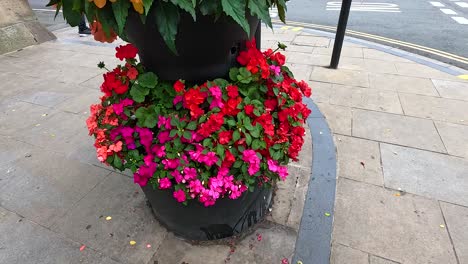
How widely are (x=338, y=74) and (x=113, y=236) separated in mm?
4272

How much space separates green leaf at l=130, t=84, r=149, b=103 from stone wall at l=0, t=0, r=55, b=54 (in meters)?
6.57

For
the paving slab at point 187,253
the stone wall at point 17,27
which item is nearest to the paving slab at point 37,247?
the paving slab at point 187,253

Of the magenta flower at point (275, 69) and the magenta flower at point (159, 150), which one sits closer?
the magenta flower at point (159, 150)

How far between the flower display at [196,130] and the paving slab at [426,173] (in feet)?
4.80

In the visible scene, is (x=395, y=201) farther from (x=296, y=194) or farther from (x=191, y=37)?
(x=191, y=37)

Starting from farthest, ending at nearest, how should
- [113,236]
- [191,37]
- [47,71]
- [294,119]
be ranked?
[47,71]
[113,236]
[294,119]
[191,37]

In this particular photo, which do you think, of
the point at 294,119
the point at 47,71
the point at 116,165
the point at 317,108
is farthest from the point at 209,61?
the point at 47,71

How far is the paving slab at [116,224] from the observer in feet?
7.28

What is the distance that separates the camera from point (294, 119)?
6.48 ft

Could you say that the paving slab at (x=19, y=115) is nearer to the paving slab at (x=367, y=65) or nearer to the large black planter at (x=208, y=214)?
the large black planter at (x=208, y=214)

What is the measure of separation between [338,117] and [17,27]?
7.29 m

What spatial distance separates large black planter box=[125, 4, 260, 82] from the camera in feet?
5.16

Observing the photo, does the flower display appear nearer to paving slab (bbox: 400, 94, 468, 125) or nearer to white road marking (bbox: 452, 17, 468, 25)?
paving slab (bbox: 400, 94, 468, 125)

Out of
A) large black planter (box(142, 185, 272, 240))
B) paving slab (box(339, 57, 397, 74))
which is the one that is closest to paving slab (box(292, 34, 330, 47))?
paving slab (box(339, 57, 397, 74))
